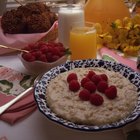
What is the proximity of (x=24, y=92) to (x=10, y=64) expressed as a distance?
0.20 meters

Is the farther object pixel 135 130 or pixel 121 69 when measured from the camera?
pixel 121 69

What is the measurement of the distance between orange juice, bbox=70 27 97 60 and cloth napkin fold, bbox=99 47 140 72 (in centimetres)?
5

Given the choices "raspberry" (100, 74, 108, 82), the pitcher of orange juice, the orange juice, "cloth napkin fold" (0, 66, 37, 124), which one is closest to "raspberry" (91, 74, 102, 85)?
"raspberry" (100, 74, 108, 82)

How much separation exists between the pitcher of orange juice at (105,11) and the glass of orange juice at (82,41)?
15cm

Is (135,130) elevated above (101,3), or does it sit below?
below

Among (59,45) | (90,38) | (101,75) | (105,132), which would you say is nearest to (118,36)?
(90,38)

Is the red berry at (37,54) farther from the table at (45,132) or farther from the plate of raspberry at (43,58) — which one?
the table at (45,132)

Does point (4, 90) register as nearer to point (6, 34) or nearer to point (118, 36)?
point (6, 34)

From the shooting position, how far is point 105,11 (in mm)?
907

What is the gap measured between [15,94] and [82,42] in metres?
0.27

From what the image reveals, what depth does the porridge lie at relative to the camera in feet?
1.49

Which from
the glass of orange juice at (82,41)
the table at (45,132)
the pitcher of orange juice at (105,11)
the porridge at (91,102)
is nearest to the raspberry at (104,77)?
the porridge at (91,102)

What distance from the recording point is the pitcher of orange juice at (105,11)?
900 mm

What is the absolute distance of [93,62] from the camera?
25.4 inches
